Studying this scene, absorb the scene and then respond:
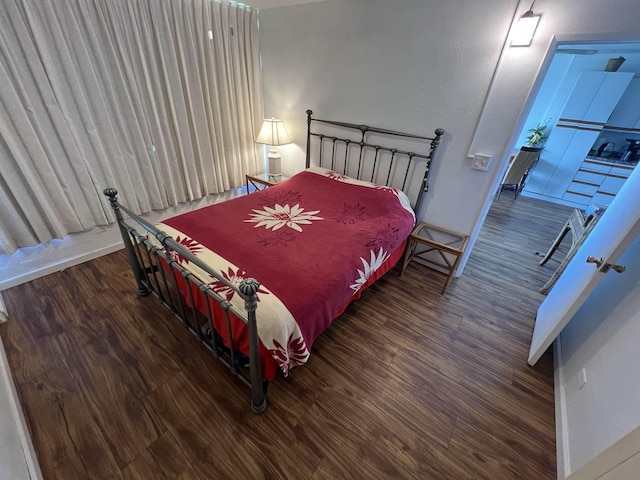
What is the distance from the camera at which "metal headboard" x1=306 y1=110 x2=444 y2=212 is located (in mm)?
2326

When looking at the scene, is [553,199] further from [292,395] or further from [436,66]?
[292,395]

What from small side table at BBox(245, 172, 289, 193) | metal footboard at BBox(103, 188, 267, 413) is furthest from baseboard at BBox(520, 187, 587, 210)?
metal footboard at BBox(103, 188, 267, 413)

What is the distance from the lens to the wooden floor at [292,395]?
4.03 ft

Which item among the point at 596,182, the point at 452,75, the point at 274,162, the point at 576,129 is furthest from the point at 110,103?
the point at 596,182

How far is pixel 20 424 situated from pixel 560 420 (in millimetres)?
2729

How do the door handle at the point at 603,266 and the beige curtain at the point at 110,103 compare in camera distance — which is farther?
the beige curtain at the point at 110,103

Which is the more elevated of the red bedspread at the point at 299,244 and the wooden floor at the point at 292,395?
the red bedspread at the point at 299,244

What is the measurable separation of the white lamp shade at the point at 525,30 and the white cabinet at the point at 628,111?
4.00 meters

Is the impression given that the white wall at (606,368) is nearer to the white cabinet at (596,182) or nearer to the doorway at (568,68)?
the doorway at (568,68)

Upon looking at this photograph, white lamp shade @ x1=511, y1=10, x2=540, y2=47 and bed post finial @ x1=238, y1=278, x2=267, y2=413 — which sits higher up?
white lamp shade @ x1=511, y1=10, x2=540, y2=47

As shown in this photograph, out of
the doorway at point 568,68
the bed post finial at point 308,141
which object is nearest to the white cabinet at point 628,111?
the doorway at point 568,68

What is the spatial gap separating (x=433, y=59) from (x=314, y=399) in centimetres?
258

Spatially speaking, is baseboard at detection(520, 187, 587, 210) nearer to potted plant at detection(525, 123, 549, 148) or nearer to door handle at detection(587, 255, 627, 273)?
potted plant at detection(525, 123, 549, 148)

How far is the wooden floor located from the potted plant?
3.59 m
